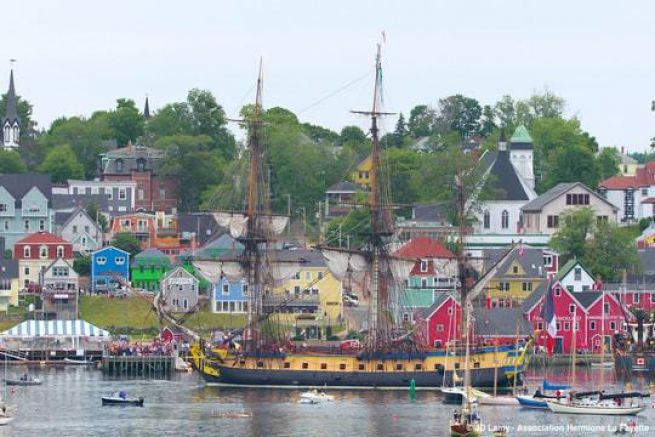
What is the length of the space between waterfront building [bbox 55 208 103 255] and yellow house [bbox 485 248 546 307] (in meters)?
33.0

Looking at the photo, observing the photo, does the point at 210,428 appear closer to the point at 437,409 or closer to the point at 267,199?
the point at 437,409

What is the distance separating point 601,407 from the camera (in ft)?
413

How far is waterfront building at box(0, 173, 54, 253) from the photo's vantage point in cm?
19625

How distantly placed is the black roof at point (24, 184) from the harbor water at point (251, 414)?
51.1m

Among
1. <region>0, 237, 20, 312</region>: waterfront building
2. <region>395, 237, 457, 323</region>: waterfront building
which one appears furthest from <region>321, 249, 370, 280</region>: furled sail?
<region>0, 237, 20, 312</region>: waterfront building

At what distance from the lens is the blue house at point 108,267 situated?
18100cm

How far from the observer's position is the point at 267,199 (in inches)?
6171

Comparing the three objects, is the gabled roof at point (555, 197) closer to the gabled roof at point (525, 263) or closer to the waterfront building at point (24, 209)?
the gabled roof at point (525, 263)

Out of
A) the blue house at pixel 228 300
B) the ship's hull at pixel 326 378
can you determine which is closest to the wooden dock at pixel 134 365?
the ship's hull at pixel 326 378

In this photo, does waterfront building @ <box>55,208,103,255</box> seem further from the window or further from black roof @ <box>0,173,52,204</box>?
the window

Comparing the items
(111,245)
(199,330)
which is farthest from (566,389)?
(111,245)

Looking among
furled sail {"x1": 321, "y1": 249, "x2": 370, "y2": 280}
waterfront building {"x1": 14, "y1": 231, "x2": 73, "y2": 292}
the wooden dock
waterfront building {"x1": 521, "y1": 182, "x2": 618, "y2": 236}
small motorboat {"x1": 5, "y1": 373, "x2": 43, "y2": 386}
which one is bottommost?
small motorboat {"x1": 5, "y1": 373, "x2": 43, "y2": 386}

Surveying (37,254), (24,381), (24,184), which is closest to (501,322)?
(24,381)

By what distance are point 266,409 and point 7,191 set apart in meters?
69.0
